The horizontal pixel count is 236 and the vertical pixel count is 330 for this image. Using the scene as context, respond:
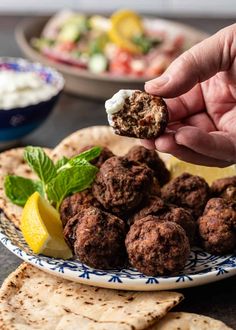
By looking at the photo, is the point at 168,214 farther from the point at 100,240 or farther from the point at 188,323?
the point at 188,323

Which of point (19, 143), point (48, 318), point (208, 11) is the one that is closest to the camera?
point (48, 318)

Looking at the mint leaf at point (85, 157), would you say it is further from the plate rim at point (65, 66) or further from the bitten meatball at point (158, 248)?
the plate rim at point (65, 66)

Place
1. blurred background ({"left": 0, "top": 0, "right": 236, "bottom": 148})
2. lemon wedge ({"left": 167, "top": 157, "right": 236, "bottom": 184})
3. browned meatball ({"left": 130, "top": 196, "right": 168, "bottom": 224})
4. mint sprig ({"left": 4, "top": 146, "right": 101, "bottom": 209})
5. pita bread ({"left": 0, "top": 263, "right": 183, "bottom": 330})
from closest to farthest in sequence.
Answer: pita bread ({"left": 0, "top": 263, "right": 183, "bottom": 330}) → browned meatball ({"left": 130, "top": 196, "right": 168, "bottom": 224}) → mint sprig ({"left": 4, "top": 146, "right": 101, "bottom": 209}) → lemon wedge ({"left": 167, "top": 157, "right": 236, "bottom": 184}) → blurred background ({"left": 0, "top": 0, "right": 236, "bottom": 148})

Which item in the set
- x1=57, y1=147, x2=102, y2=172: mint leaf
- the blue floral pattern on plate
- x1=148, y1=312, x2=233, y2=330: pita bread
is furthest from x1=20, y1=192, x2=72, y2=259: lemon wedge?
x1=148, y1=312, x2=233, y2=330: pita bread

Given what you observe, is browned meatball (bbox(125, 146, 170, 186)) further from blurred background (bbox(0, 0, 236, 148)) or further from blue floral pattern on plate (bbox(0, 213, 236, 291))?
blurred background (bbox(0, 0, 236, 148))

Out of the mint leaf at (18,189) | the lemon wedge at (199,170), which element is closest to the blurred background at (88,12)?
the mint leaf at (18,189)

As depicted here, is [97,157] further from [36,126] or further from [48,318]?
[36,126]

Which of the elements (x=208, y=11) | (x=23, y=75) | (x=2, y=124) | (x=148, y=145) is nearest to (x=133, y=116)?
(x=148, y=145)
